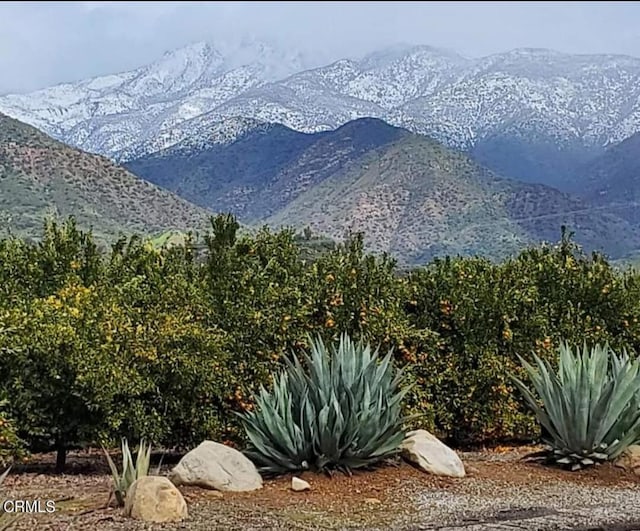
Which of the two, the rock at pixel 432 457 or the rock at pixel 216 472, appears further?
the rock at pixel 432 457

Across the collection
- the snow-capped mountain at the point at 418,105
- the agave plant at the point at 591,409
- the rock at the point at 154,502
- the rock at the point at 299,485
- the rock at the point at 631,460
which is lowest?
the rock at the point at 299,485

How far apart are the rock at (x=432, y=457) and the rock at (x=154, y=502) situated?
266cm

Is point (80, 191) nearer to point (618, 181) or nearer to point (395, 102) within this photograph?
point (618, 181)

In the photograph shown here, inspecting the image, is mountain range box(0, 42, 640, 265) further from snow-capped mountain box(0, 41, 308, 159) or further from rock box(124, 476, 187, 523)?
rock box(124, 476, 187, 523)

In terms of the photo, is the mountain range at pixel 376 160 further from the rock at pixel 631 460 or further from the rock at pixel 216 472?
the rock at pixel 216 472

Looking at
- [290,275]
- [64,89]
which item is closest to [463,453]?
[290,275]

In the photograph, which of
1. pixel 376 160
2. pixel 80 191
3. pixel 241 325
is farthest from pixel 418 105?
pixel 241 325

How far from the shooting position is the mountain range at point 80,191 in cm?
3150

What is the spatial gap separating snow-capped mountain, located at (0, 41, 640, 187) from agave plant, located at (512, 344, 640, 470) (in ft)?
70.6

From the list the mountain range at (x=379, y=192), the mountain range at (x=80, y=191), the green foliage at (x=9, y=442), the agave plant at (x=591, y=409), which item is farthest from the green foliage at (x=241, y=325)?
the mountain range at (x=80, y=191)

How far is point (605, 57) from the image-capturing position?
40375mm

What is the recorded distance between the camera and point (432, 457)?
28.6 feet

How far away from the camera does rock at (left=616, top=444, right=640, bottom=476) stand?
28.8 feet

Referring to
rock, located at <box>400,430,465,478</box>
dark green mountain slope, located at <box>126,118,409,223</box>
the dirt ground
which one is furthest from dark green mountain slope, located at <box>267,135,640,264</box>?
the dirt ground
